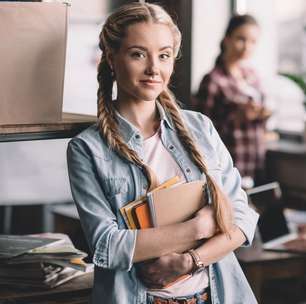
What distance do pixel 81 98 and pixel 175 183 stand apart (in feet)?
3.22

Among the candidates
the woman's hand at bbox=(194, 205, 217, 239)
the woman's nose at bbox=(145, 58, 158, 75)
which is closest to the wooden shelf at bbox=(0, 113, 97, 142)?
the woman's nose at bbox=(145, 58, 158, 75)

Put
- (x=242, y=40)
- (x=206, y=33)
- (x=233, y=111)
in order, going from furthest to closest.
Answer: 1. (x=206, y=33)
2. (x=233, y=111)
3. (x=242, y=40)

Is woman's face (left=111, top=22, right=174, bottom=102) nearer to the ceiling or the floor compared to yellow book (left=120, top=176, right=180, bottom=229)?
nearer to the ceiling

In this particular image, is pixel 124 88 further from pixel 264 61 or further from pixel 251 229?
pixel 264 61

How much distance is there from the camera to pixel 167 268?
5.09 feet

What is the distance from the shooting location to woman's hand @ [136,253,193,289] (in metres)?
1.55

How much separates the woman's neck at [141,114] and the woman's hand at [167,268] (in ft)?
0.91

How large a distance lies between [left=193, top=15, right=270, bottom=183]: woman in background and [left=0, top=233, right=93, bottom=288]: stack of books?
2581 mm

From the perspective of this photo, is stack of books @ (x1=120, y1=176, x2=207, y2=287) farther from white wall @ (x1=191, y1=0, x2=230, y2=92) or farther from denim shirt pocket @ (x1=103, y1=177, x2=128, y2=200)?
white wall @ (x1=191, y1=0, x2=230, y2=92)

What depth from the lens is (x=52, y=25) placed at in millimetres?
1640

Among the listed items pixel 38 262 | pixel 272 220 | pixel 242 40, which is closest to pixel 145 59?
pixel 38 262

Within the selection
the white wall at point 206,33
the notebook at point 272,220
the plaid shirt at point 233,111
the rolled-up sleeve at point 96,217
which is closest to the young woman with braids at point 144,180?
the rolled-up sleeve at point 96,217

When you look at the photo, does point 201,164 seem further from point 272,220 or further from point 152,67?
point 272,220

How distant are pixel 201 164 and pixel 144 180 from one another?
13 cm
